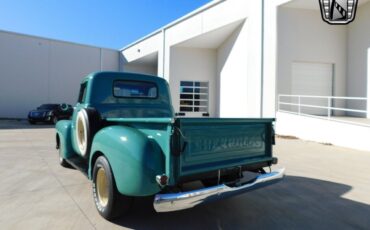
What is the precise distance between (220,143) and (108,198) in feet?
4.80

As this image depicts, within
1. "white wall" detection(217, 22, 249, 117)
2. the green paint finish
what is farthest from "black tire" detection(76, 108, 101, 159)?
"white wall" detection(217, 22, 249, 117)

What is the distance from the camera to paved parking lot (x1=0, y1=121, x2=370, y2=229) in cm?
341

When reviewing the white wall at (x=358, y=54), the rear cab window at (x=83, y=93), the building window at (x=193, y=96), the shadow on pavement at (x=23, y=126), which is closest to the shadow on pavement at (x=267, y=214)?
the rear cab window at (x=83, y=93)

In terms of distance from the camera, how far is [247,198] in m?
4.40

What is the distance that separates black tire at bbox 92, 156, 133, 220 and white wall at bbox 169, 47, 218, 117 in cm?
1542

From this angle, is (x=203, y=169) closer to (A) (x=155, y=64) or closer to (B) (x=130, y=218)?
(B) (x=130, y=218)

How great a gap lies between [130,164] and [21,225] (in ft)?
5.10

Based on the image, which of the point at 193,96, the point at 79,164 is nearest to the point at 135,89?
the point at 79,164

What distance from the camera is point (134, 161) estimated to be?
295 cm

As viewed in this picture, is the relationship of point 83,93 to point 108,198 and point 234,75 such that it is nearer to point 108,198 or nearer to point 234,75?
point 108,198

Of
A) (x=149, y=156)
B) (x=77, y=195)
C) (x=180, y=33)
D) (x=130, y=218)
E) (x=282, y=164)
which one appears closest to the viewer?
(x=149, y=156)

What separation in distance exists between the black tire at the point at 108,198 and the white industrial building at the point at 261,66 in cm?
824

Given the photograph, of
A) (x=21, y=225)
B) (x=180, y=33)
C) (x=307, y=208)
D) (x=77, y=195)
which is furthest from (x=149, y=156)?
(x=180, y=33)

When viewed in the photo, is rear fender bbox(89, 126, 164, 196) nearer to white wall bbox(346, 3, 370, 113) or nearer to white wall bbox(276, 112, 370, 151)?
white wall bbox(276, 112, 370, 151)
